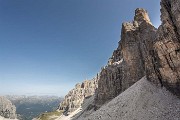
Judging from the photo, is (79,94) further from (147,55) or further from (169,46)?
(169,46)

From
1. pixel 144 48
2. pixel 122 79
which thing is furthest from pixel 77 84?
pixel 144 48

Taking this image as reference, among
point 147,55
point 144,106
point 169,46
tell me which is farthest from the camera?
point 147,55

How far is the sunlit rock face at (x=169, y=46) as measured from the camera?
41.8m

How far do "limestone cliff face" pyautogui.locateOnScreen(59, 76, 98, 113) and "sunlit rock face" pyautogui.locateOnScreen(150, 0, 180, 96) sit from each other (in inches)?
4659

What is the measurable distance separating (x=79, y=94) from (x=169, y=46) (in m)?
133

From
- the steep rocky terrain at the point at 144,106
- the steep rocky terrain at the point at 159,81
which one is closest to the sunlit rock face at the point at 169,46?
the steep rocky terrain at the point at 159,81

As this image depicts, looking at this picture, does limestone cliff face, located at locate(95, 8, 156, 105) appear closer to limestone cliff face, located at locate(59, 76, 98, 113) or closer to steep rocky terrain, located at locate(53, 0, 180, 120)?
steep rocky terrain, located at locate(53, 0, 180, 120)

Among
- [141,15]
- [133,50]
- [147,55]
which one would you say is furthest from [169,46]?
[141,15]

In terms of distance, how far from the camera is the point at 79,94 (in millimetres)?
169875

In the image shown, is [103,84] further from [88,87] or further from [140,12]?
[88,87]

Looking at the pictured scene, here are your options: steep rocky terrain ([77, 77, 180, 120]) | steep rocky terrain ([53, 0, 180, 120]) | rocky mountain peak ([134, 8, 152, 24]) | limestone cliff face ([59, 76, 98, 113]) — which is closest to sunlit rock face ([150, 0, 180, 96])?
steep rocky terrain ([53, 0, 180, 120])

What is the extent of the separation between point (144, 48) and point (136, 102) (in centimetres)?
2611

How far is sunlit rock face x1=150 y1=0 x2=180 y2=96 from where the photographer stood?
41781mm

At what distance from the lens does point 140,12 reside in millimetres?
78625
